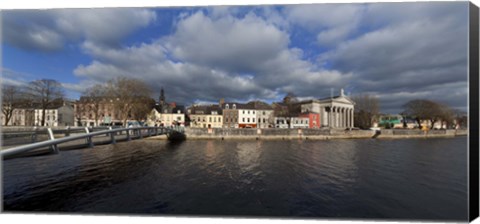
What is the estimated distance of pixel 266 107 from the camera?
4366 centimetres

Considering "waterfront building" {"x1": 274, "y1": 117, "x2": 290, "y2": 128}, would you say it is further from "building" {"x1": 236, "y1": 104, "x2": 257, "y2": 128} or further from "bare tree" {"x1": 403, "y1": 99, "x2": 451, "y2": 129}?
"bare tree" {"x1": 403, "y1": 99, "x2": 451, "y2": 129}

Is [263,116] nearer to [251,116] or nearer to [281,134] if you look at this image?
[251,116]

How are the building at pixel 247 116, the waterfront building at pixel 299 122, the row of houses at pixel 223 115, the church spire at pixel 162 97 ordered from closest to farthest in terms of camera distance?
1. the row of houses at pixel 223 115
2. the building at pixel 247 116
3. the waterfront building at pixel 299 122
4. the church spire at pixel 162 97

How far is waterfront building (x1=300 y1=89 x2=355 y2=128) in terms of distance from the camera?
4956 centimetres

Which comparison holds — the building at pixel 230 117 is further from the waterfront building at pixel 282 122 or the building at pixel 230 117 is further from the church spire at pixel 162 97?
the church spire at pixel 162 97

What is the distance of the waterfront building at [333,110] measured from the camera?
49.6 m

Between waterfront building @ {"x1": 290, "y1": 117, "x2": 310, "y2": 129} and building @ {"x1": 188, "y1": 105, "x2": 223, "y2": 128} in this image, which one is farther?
waterfront building @ {"x1": 290, "y1": 117, "x2": 310, "y2": 129}

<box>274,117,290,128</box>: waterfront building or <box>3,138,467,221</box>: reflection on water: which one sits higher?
<box>274,117,290,128</box>: waterfront building

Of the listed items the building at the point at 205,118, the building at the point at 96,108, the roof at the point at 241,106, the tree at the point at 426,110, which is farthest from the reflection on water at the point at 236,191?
the tree at the point at 426,110

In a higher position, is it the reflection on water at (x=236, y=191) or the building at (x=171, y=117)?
the building at (x=171, y=117)

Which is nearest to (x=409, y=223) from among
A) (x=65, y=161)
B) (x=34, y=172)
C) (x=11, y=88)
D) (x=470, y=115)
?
(x=470, y=115)

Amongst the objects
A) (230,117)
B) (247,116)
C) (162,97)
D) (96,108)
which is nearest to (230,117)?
(230,117)

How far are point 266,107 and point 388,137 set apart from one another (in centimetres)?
2305

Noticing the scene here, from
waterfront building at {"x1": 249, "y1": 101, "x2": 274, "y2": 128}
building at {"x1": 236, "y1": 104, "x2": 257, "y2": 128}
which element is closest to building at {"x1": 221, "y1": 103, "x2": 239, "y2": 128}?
building at {"x1": 236, "y1": 104, "x2": 257, "y2": 128}
